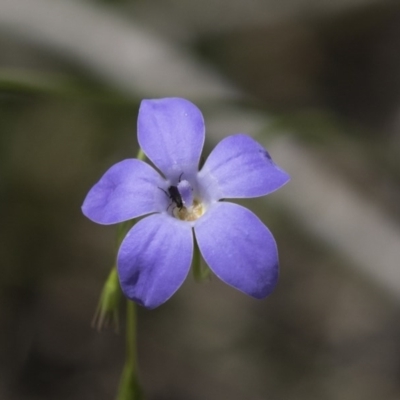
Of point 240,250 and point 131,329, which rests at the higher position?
point 240,250

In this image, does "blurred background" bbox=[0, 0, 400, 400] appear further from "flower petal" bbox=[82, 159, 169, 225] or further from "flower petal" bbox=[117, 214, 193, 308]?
"flower petal" bbox=[117, 214, 193, 308]

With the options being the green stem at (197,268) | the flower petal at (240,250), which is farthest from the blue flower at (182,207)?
the green stem at (197,268)

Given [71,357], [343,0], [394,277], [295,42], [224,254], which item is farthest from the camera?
[295,42]

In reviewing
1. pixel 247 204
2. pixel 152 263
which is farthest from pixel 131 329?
pixel 247 204

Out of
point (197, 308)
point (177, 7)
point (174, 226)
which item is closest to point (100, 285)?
point (197, 308)

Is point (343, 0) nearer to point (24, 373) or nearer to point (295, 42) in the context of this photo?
point (295, 42)

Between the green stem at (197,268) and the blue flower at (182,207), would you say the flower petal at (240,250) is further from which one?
the green stem at (197,268)

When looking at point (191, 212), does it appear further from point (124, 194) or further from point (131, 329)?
point (131, 329)
